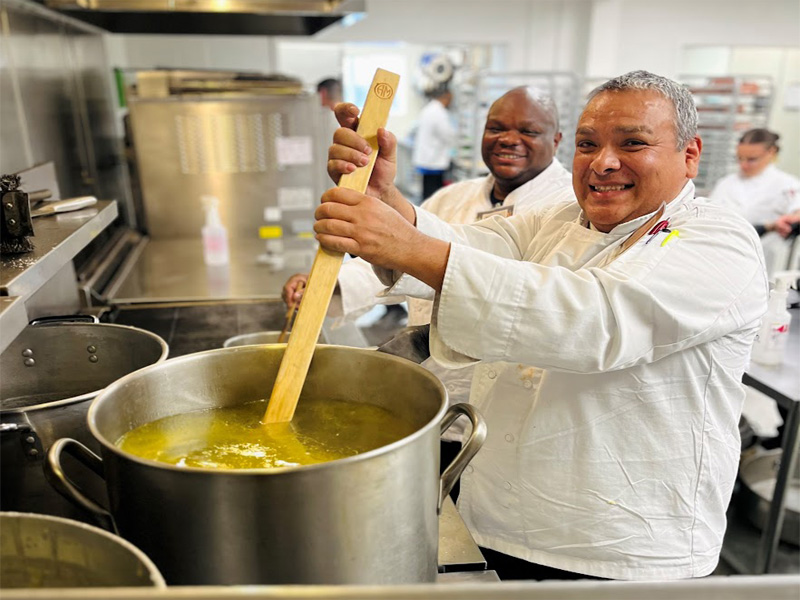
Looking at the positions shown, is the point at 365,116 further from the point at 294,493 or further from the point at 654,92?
the point at 294,493

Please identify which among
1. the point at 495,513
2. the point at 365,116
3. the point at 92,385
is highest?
the point at 365,116

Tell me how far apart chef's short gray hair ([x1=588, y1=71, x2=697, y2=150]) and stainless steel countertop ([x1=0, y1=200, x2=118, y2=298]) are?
89cm

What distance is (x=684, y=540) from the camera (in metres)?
1.07

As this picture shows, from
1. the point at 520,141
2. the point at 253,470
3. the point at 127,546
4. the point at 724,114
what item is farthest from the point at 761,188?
the point at 127,546

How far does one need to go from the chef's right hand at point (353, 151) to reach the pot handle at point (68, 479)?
0.49 m

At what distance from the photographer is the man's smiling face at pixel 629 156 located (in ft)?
3.28

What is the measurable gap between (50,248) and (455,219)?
121 cm

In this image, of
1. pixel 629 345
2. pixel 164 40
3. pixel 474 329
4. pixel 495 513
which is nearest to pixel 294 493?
pixel 474 329

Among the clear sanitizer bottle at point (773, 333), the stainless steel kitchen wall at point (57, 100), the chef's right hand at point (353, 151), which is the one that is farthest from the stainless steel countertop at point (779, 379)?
the stainless steel kitchen wall at point (57, 100)

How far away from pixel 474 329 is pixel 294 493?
35cm

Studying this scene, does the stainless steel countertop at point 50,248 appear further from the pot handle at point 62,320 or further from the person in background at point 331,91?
the person in background at point 331,91

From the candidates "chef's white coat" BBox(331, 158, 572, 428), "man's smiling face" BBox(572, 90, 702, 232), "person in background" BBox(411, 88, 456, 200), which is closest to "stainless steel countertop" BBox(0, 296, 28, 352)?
"chef's white coat" BBox(331, 158, 572, 428)

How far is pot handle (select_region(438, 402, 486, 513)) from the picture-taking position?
2.54 ft

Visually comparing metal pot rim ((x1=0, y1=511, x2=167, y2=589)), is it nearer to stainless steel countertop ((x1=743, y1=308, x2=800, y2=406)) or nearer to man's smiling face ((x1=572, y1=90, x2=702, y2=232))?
man's smiling face ((x1=572, y1=90, x2=702, y2=232))
